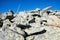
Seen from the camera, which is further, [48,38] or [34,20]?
[34,20]

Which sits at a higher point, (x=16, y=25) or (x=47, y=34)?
(x=16, y=25)

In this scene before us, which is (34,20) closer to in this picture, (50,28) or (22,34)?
(50,28)

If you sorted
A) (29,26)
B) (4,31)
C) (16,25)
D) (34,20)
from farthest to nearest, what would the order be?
(34,20) < (29,26) < (16,25) < (4,31)

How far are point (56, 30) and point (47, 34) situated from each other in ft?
5.43

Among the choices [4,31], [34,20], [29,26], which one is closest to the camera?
[4,31]

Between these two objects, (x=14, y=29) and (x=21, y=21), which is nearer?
(x=14, y=29)

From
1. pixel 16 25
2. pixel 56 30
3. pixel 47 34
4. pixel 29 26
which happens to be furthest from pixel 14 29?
pixel 56 30

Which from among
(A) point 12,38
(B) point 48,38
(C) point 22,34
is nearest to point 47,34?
(B) point 48,38

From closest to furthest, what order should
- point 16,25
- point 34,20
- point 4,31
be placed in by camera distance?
point 4,31
point 16,25
point 34,20

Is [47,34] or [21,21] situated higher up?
[21,21]

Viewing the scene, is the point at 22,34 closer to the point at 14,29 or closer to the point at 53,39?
the point at 14,29

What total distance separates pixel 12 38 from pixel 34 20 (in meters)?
8.11

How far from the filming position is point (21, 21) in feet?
72.1

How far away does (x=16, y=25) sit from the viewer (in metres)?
21.0
